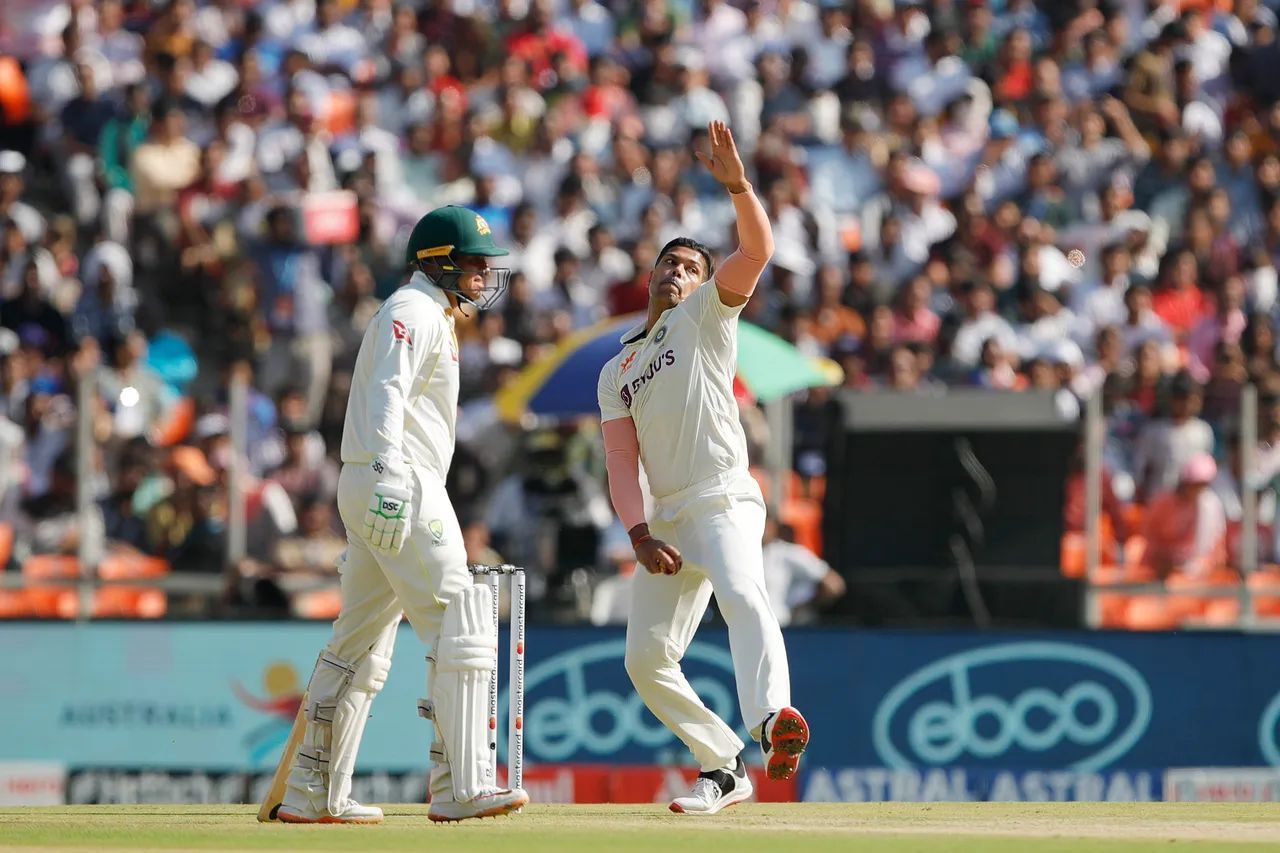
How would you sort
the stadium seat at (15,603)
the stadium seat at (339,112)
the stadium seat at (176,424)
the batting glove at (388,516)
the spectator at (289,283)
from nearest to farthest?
1. the batting glove at (388,516)
2. the stadium seat at (15,603)
3. the stadium seat at (176,424)
4. the spectator at (289,283)
5. the stadium seat at (339,112)

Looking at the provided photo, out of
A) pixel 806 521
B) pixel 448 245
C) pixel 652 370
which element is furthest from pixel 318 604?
pixel 448 245

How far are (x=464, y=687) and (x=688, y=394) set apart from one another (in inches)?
58.0

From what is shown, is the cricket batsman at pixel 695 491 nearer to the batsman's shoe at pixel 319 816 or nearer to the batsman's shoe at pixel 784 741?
the batsman's shoe at pixel 784 741

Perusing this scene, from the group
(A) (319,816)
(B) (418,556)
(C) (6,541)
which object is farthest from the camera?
(C) (6,541)

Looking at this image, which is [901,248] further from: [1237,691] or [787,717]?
[787,717]

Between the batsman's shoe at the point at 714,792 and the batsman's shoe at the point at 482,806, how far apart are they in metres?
0.80

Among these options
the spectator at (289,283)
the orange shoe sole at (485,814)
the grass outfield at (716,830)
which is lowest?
the grass outfield at (716,830)

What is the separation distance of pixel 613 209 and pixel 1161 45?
5.35 meters

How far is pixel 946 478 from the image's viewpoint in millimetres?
13672

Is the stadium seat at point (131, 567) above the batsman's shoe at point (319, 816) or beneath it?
above

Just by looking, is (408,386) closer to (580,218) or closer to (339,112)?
(580,218)

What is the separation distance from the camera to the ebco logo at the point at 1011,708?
13.8 metres

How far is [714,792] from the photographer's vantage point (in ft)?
29.0

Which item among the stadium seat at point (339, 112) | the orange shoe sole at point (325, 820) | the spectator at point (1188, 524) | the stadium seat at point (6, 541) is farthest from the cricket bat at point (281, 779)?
the stadium seat at point (339, 112)
